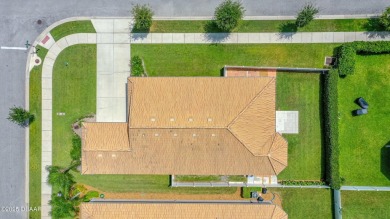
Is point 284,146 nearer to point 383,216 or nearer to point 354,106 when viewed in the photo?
point 354,106

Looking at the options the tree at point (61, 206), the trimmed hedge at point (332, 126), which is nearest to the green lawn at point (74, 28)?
the tree at point (61, 206)

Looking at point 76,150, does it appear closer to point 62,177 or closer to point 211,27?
point 62,177

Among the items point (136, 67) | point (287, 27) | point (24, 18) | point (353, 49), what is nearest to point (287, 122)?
point (353, 49)

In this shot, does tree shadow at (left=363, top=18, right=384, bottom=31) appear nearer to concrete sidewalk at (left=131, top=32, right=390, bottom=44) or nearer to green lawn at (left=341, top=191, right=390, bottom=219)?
concrete sidewalk at (left=131, top=32, right=390, bottom=44)

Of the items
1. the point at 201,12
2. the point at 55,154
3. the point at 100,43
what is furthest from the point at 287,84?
the point at 55,154

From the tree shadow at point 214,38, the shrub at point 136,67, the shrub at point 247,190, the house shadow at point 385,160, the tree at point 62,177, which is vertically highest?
the tree shadow at point 214,38

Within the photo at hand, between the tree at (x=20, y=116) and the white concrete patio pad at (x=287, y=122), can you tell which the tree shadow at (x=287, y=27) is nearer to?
the white concrete patio pad at (x=287, y=122)

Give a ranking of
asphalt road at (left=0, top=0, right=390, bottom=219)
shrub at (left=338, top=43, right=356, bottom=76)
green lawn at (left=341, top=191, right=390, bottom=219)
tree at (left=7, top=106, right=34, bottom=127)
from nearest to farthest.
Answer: shrub at (left=338, top=43, right=356, bottom=76) → tree at (left=7, top=106, right=34, bottom=127) → asphalt road at (left=0, top=0, right=390, bottom=219) → green lawn at (left=341, top=191, right=390, bottom=219)

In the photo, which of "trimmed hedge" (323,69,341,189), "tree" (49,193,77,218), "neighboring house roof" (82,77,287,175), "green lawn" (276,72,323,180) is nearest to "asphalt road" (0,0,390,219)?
"tree" (49,193,77,218)
